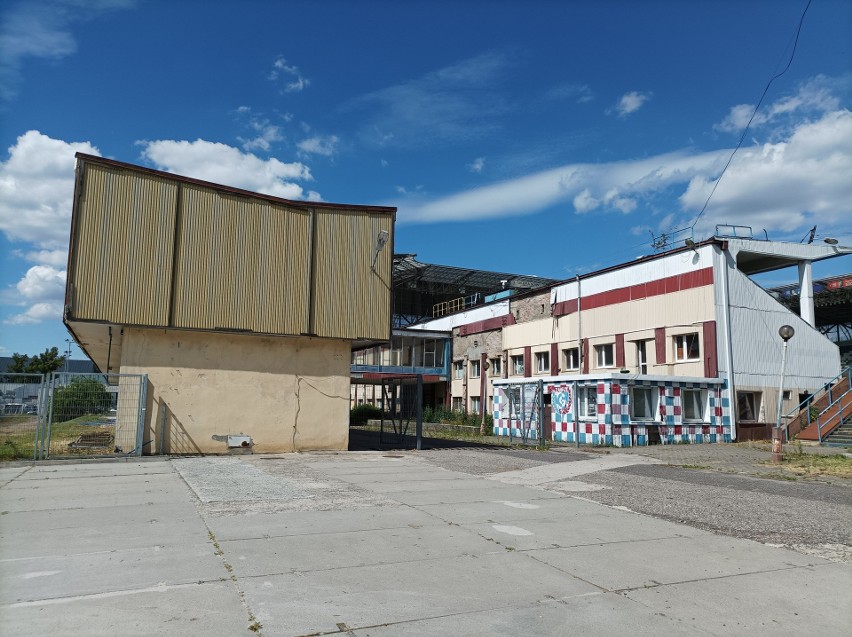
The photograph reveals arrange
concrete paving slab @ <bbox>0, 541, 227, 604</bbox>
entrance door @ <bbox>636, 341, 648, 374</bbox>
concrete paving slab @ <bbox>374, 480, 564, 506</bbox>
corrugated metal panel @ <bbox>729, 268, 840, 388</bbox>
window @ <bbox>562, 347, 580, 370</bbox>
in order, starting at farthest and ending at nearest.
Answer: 1. window @ <bbox>562, 347, 580, 370</bbox>
2. entrance door @ <bbox>636, 341, 648, 374</bbox>
3. corrugated metal panel @ <bbox>729, 268, 840, 388</bbox>
4. concrete paving slab @ <bbox>374, 480, 564, 506</bbox>
5. concrete paving slab @ <bbox>0, 541, 227, 604</bbox>

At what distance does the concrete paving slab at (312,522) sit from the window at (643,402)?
16722 millimetres

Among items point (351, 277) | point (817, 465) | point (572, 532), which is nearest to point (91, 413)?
point (351, 277)

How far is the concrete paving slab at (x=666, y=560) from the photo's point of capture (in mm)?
5648

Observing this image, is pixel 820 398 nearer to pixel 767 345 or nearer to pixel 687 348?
pixel 767 345

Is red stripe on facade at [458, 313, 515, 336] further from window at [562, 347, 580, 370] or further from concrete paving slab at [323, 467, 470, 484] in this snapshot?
concrete paving slab at [323, 467, 470, 484]

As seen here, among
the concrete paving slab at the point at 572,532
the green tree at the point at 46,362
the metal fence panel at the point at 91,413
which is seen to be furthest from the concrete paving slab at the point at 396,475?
the green tree at the point at 46,362

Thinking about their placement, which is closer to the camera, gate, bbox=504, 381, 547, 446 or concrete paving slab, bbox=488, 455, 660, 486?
concrete paving slab, bbox=488, 455, 660, 486

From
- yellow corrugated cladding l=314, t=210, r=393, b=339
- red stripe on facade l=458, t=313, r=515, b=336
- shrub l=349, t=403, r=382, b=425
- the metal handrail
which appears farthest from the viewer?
shrub l=349, t=403, r=382, b=425

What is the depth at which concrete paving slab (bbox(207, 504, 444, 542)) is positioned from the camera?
7.07 meters

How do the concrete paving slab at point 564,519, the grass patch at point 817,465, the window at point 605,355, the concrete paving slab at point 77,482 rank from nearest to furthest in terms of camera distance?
the concrete paving slab at point 564,519 → the concrete paving slab at point 77,482 → the grass patch at point 817,465 → the window at point 605,355

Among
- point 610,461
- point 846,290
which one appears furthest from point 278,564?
point 846,290

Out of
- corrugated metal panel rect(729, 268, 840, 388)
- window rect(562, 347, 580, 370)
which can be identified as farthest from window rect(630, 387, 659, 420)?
window rect(562, 347, 580, 370)

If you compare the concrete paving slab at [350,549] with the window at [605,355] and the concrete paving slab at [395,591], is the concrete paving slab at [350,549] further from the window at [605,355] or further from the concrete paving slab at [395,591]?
the window at [605,355]

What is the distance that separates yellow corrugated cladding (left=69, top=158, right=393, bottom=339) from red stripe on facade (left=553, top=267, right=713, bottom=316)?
15.3 m
